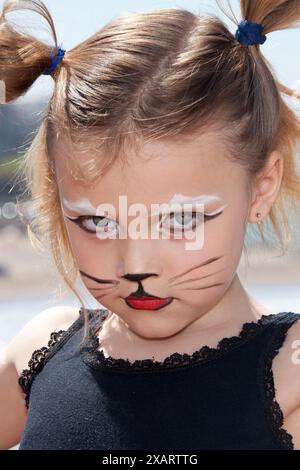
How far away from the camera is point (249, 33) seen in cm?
124

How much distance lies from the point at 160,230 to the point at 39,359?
39 centimetres

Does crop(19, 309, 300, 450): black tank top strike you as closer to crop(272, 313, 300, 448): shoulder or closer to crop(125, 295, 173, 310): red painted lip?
crop(272, 313, 300, 448): shoulder

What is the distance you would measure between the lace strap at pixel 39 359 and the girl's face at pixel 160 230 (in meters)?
0.23

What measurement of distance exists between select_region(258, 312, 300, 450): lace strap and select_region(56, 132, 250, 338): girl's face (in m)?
0.10

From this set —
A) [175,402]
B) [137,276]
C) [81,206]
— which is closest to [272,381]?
[175,402]

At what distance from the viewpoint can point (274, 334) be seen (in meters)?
1.24

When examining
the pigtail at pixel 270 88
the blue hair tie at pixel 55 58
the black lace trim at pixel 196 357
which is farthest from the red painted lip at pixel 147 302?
the blue hair tie at pixel 55 58

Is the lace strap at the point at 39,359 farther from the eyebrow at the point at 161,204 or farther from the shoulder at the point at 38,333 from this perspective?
the eyebrow at the point at 161,204

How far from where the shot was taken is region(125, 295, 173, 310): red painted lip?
1156 mm

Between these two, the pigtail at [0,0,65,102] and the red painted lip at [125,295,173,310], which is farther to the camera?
the pigtail at [0,0,65,102]

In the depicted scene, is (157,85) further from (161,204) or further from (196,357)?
(196,357)

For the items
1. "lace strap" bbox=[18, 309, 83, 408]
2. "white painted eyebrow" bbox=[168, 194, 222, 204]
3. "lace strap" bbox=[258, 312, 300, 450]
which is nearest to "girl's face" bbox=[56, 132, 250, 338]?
"white painted eyebrow" bbox=[168, 194, 222, 204]

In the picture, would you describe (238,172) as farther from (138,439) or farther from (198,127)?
(138,439)

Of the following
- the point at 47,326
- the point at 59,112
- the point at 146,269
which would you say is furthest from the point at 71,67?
the point at 47,326
